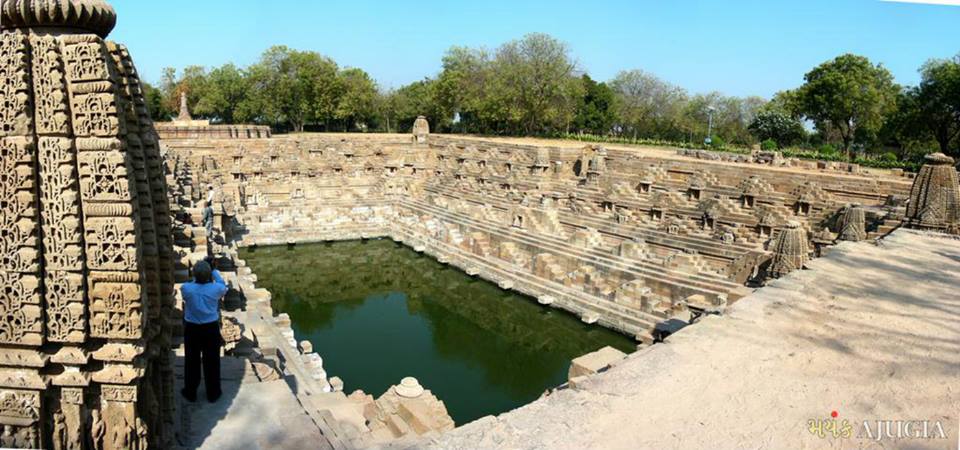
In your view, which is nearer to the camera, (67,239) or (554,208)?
(67,239)

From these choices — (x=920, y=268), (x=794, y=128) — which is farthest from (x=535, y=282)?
(x=794, y=128)

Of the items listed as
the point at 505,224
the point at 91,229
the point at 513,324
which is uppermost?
the point at 91,229

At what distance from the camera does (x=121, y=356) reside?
3.40 meters

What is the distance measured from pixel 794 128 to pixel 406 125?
96.6 feet

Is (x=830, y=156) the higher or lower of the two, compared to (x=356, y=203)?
higher

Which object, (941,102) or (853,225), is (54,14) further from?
(941,102)

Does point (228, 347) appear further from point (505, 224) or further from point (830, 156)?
point (830, 156)

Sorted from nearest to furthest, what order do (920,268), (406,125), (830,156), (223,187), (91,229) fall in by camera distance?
(91,229)
(920,268)
(223,187)
(830,156)
(406,125)

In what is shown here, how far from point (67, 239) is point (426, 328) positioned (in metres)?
11.2

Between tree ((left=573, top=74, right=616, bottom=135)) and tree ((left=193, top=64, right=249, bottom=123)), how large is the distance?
80.8 ft

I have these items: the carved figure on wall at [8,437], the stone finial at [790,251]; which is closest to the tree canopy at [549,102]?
the stone finial at [790,251]

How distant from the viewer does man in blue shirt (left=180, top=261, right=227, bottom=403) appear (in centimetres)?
451

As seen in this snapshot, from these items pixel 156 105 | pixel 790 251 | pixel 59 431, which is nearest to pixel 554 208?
pixel 790 251

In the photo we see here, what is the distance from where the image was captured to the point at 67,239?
3318 mm
